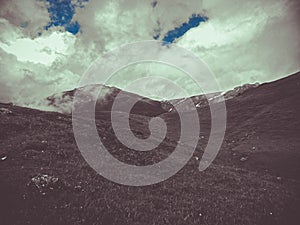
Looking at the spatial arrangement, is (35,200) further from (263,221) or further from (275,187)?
(275,187)

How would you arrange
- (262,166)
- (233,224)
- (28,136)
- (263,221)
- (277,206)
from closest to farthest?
(233,224) → (263,221) → (277,206) → (28,136) → (262,166)

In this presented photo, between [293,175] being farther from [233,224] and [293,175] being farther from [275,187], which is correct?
[233,224]

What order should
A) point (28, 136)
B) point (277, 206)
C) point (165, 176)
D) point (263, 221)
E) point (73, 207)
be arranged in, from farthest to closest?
point (28, 136) → point (165, 176) → point (277, 206) → point (263, 221) → point (73, 207)

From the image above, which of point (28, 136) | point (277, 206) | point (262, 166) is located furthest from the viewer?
point (262, 166)

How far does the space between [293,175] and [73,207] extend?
93.3ft

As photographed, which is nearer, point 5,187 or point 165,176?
point 5,187

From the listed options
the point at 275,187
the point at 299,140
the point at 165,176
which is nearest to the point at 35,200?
the point at 165,176

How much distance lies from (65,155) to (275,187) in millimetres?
20012

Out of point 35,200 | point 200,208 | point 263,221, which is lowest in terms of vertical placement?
point 263,221

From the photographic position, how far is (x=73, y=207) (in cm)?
1102

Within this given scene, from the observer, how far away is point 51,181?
42.8ft

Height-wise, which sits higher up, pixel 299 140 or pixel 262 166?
pixel 299 140

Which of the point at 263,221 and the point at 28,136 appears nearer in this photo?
the point at 263,221

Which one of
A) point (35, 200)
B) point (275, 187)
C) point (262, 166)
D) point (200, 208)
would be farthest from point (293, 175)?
point (35, 200)
